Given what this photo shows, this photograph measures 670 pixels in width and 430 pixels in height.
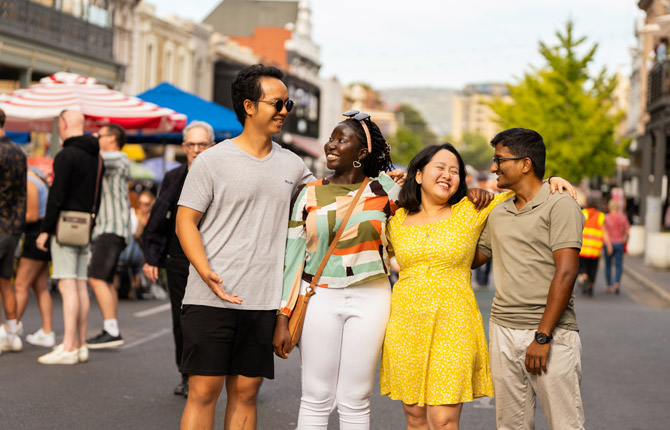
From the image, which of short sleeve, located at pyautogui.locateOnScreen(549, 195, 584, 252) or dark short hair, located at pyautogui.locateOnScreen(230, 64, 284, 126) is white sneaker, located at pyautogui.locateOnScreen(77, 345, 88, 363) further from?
short sleeve, located at pyautogui.locateOnScreen(549, 195, 584, 252)

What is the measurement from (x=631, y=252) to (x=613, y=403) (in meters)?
24.0

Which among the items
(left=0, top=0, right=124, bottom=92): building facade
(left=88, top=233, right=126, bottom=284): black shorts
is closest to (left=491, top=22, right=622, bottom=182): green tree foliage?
(left=0, top=0, right=124, bottom=92): building facade

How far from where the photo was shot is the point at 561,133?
45.6 m

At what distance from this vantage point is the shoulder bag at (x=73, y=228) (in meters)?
8.16

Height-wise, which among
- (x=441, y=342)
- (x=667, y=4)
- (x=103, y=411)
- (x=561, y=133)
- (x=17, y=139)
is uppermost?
(x=667, y=4)

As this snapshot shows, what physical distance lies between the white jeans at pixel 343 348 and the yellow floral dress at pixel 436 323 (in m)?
0.11

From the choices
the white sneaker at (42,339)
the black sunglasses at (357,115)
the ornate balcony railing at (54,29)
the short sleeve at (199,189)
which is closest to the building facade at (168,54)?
the ornate balcony railing at (54,29)

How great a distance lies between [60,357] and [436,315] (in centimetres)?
487

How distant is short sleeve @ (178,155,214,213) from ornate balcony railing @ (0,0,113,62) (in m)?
22.9

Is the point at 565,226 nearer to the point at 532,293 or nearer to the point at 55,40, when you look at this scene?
the point at 532,293

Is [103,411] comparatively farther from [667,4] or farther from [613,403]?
[667,4]

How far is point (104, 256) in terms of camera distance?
8.54m

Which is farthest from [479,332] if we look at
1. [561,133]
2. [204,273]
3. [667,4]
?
[561,133]

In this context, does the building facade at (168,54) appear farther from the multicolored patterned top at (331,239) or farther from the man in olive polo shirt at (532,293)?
the man in olive polo shirt at (532,293)
